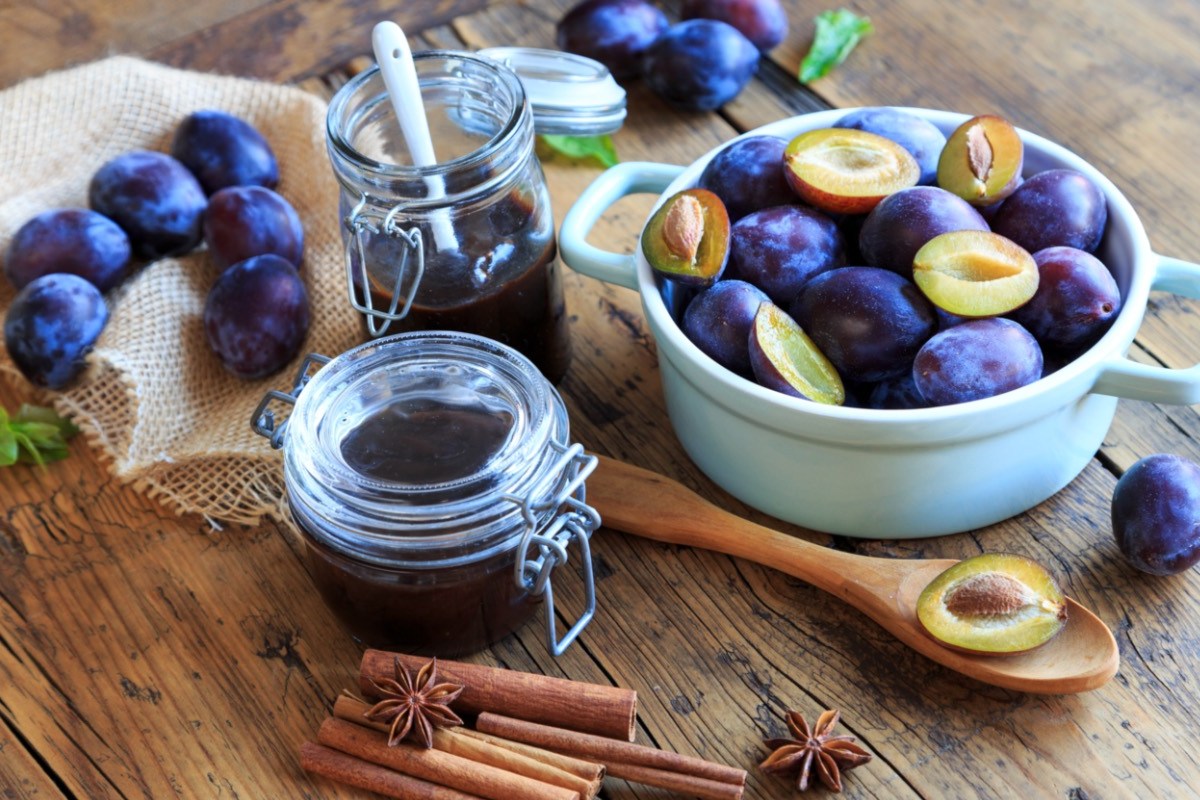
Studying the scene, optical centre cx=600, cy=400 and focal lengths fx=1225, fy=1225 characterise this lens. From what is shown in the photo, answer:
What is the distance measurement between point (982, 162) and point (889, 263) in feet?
0.43

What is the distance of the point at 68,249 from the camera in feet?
4.11

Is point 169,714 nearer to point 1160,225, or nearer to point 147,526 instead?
point 147,526

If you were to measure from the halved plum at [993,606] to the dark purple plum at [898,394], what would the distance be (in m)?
0.13

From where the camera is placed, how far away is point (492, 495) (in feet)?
2.91

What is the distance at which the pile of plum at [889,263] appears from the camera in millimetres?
931

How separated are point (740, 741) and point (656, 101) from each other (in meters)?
0.85

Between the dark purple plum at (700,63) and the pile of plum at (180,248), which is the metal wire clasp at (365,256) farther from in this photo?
the dark purple plum at (700,63)

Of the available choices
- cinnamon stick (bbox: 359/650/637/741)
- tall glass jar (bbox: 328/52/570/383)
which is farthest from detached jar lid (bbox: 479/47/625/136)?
cinnamon stick (bbox: 359/650/637/741)

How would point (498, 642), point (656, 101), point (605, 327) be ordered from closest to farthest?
point (498, 642) < point (605, 327) < point (656, 101)

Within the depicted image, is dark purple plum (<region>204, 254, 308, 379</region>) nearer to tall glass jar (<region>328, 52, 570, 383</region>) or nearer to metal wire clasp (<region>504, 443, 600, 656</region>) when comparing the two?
tall glass jar (<region>328, 52, 570, 383</region>)

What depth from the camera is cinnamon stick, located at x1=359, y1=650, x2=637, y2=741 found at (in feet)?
3.01

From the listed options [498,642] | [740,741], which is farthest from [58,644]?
[740,741]

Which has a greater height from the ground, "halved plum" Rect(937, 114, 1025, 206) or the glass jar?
"halved plum" Rect(937, 114, 1025, 206)

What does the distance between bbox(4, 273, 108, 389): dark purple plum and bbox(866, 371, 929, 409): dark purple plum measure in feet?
2.50
